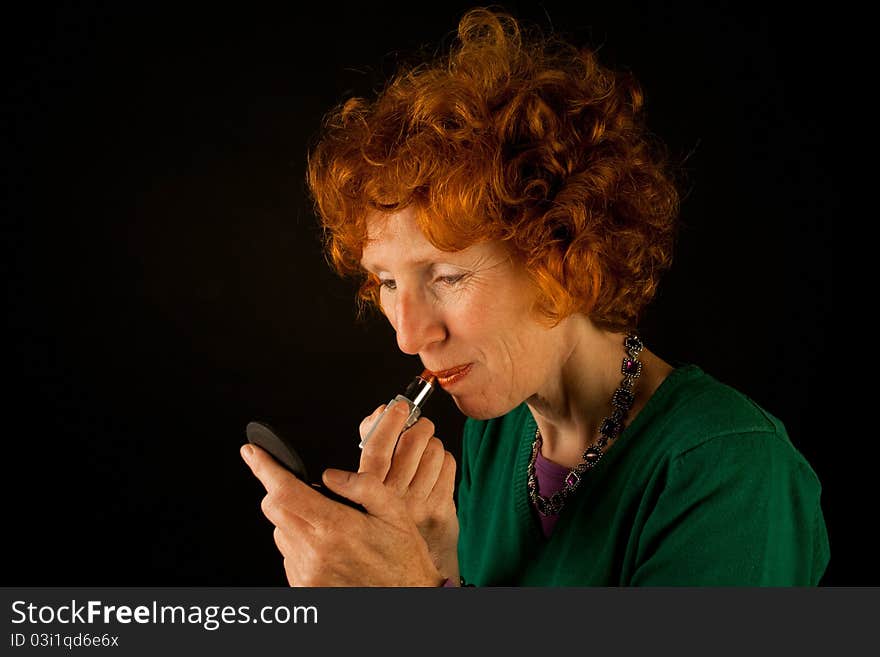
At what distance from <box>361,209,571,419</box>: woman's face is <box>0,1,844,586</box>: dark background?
85 cm

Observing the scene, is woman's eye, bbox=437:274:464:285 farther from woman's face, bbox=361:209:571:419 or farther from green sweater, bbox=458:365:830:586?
green sweater, bbox=458:365:830:586

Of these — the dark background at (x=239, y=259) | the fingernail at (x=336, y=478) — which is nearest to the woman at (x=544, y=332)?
the fingernail at (x=336, y=478)

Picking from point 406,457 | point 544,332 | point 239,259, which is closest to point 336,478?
point 406,457

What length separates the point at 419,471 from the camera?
4.63ft

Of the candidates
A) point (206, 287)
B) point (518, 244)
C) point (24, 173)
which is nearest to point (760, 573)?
point (518, 244)

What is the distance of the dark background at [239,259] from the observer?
6.38 feet

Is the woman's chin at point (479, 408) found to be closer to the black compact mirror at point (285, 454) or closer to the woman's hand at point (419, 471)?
the woman's hand at point (419, 471)

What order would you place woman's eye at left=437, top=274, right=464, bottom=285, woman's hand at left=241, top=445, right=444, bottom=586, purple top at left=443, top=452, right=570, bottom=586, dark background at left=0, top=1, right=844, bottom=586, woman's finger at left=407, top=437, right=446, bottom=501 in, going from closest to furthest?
woman's hand at left=241, top=445, right=444, bottom=586 → woman's eye at left=437, top=274, right=464, bottom=285 → woman's finger at left=407, top=437, right=446, bottom=501 → purple top at left=443, top=452, right=570, bottom=586 → dark background at left=0, top=1, right=844, bottom=586

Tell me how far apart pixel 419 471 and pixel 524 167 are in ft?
1.71

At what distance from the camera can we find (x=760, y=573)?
116 centimetres

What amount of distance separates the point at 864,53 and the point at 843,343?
0.66m

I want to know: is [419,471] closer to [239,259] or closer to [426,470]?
[426,470]

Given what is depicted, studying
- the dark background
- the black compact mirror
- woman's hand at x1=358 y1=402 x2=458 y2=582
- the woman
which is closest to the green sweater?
the woman

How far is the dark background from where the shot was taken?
6.38ft
